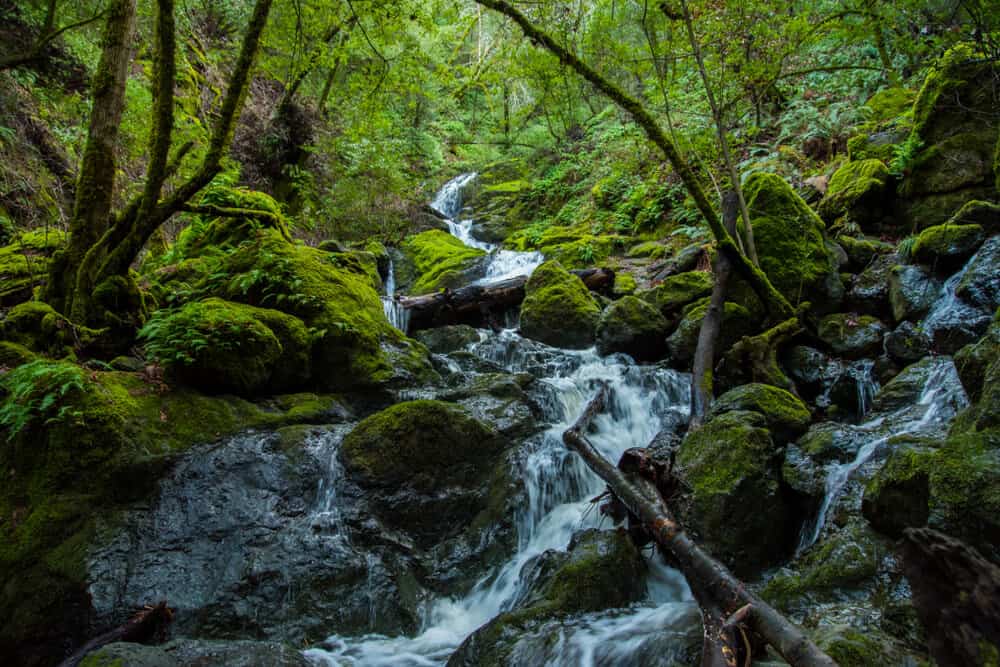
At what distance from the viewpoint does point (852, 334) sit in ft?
21.1

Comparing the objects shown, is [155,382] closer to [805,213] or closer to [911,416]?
[911,416]

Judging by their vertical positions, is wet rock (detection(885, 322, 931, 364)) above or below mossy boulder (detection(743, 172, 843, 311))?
below

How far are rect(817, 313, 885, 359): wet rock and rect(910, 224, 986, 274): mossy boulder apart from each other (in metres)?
1.00

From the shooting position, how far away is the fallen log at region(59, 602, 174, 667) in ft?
9.39

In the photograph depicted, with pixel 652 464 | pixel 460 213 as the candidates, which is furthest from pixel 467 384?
pixel 460 213

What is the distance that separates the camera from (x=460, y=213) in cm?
2011

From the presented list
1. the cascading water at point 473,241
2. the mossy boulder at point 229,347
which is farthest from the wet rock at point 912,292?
the mossy boulder at point 229,347

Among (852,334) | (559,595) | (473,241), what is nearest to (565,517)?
(559,595)

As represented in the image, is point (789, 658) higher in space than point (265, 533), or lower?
lower

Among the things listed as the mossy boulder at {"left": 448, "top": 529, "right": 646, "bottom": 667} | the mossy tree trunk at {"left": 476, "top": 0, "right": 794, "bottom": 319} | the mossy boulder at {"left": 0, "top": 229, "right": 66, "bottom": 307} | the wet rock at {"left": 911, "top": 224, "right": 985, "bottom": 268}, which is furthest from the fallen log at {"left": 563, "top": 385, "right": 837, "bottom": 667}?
the mossy boulder at {"left": 0, "top": 229, "right": 66, "bottom": 307}

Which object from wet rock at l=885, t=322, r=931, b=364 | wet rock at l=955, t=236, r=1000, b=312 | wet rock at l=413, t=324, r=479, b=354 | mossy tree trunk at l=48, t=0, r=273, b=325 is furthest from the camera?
wet rock at l=413, t=324, r=479, b=354

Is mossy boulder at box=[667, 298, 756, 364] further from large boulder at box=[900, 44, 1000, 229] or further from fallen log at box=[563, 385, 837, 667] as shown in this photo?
fallen log at box=[563, 385, 837, 667]

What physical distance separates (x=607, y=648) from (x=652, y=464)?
1381 millimetres

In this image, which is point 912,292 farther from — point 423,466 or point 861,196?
point 423,466
